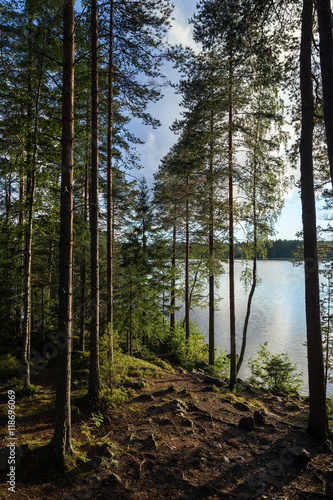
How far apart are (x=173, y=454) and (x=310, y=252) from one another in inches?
192

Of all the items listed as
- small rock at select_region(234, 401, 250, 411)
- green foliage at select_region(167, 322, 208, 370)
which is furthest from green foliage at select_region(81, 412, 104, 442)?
green foliage at select_region(167, 322, 208, 370)

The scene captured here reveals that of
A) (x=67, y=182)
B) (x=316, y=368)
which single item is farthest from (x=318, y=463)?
(x=67, y=182)

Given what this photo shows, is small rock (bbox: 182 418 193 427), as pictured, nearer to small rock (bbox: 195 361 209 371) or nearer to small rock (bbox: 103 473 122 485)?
small rock (bbox: 103 473 122 485)

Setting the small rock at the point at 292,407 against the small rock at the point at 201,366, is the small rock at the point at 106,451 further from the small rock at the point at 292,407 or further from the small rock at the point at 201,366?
the small rock at the point at 201,366

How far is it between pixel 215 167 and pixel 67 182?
295 inches

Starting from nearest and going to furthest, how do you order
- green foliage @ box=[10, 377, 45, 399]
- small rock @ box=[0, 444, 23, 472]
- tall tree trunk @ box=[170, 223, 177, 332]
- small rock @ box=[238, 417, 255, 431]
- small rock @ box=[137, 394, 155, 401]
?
small rock @ box=[0, 444, 23, 472]
small rock @ box=[238, 417, 255, 431]
small rock @ box=[137, 394, 155, 401]
green foliage @ box=[10, 377, 45, 399]
tall tree trunk @ box=[170, 223, 177, 332]

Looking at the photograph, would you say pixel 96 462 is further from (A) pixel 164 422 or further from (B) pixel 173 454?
(A) pixel 164 422

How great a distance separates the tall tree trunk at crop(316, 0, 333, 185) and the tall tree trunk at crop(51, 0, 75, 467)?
423 centimetres

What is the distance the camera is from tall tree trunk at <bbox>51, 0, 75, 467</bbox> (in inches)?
172

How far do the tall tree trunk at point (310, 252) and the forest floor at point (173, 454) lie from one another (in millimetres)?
660

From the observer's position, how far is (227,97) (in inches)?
397

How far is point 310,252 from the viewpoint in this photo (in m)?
5.85

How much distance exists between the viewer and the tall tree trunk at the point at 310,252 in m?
5.66

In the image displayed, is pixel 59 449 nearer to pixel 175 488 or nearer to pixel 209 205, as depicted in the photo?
pixel 175 488
